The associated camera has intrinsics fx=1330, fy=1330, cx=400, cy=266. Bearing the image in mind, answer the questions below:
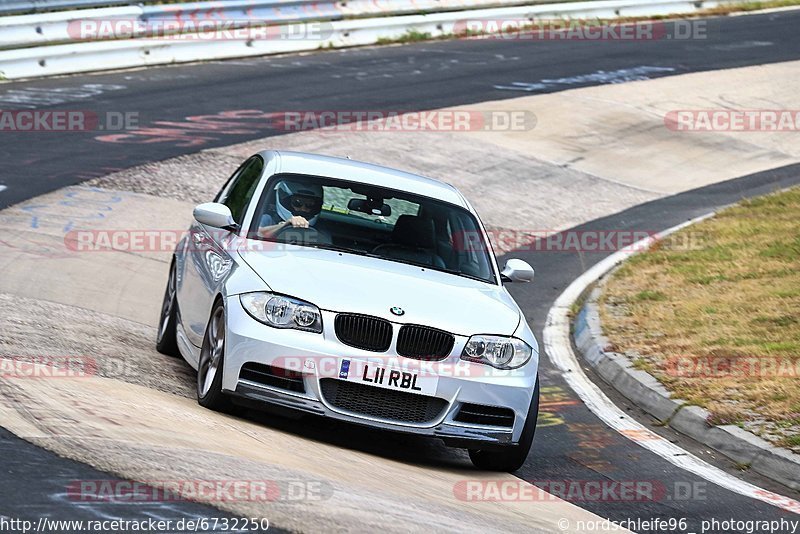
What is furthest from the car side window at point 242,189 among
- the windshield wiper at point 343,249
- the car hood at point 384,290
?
the car hood at point 384,290

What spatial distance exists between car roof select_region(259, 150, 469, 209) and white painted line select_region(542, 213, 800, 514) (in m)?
1.98

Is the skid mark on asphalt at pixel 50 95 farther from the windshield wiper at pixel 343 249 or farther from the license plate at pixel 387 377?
the license plate at pixel 387 377

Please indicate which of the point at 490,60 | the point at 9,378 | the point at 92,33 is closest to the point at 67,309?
the point at 9,378

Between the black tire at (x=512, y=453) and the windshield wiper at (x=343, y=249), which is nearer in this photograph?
the black tire at (x=512, y=453)

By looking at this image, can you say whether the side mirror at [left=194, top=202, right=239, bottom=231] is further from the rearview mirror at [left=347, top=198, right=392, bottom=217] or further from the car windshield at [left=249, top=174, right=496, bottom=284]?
the rearview mirror at [left=347, top=198, right=392, bottom=217]

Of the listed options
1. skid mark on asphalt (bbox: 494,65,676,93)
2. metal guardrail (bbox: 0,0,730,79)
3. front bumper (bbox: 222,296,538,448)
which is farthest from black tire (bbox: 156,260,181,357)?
skid mark on asphalt (bbox: 494,65,676,93)

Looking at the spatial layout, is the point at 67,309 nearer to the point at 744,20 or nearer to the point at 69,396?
the point at 69,396

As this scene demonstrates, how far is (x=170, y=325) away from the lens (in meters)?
9.45

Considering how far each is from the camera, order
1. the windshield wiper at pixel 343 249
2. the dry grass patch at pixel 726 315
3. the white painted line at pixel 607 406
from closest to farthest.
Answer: the white painted line at pixel 607 406
the windshield wiper at pixel 343 249
the dry grass patch at pixel 726 315

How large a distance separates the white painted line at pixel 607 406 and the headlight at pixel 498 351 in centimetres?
150

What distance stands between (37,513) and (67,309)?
205 inches

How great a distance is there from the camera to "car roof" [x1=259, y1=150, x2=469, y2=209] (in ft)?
29.6

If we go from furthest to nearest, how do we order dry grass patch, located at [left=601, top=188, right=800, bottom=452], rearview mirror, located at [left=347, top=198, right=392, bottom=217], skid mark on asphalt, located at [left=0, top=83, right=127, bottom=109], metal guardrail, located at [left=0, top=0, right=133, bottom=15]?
metal guardrail, located at [left=0, top=0, right=133, bottom=15] < skid mark on asphalt, located at [left=0, top=83, right=127, bottom=109] < dry grass patch, located at [left=601, top=188, right=800, bottom=452] < rearview mirror, located at [left=347, top=198, right=392, bottom=217]

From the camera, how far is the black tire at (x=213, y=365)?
759 cm
